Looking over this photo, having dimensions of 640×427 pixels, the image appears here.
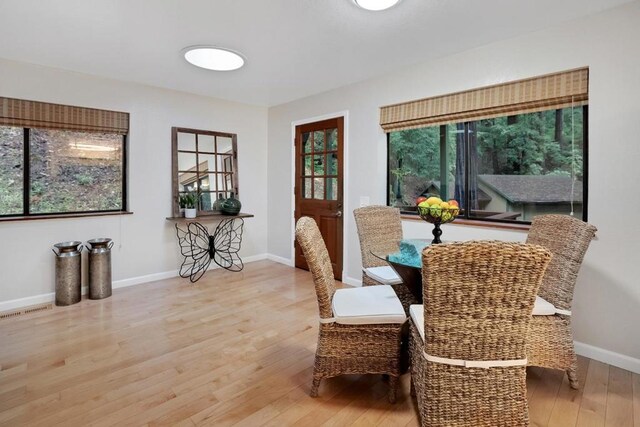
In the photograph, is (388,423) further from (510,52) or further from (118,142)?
(118,142)

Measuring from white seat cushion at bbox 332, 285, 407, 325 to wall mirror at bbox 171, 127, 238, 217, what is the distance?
3.02 m

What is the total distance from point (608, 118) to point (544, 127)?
1.75 feet

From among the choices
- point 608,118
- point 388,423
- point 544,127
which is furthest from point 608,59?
point 388,423

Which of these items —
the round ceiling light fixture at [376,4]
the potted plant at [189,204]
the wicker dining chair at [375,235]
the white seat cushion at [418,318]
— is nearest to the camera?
the white seat cushion at [418,318]

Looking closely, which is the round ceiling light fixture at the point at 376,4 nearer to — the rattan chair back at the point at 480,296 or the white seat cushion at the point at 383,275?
the rattan chair back at the point at 480,296

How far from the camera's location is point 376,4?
219cm

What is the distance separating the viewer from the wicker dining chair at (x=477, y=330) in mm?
1238

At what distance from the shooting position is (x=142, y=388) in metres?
2.02

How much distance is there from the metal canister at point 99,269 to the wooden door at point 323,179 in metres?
2.33

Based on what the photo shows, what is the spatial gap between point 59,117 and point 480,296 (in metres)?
4.17

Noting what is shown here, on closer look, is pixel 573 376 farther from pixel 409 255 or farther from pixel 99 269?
pixel 99 269

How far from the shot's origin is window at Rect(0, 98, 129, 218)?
3.31 metres

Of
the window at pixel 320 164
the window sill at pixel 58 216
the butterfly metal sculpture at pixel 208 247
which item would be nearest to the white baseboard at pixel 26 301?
the window sill at pixel 58 216

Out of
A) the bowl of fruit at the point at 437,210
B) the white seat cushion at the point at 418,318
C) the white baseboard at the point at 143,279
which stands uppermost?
the bowl of fruit at the point at 437,210
